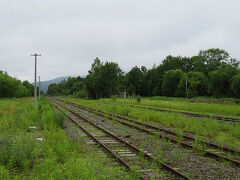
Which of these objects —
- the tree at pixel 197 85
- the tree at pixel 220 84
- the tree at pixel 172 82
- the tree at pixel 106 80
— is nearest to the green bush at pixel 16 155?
the tree at pixel 220 84

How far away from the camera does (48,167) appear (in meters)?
6.37

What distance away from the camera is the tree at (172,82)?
88619 mm

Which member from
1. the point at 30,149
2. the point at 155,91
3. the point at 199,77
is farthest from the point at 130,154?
the point at 155,91

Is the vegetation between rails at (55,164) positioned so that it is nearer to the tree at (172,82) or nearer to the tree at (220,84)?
the tree at (220,84)

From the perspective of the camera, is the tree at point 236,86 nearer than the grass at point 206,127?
No

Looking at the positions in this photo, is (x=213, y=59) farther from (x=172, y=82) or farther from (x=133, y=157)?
(x=133, y=157)

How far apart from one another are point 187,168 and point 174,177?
95cm

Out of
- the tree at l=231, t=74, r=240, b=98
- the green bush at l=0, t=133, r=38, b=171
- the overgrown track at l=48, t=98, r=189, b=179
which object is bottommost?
the overgrown track at l=48, t=98, r=189, b=179

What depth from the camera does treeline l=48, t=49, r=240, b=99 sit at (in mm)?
64375

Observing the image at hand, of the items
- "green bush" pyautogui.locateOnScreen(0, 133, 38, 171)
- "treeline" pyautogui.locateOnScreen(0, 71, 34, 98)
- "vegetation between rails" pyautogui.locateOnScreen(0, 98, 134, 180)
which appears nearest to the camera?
"vegetation between rails" pyautogui.locateOnScreen(0, 98, 134, 180)

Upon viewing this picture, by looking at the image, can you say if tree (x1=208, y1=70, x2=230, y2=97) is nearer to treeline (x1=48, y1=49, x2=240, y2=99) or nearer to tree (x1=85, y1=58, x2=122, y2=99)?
treeline (x1=48, y1=49, x2=240, y2=99)

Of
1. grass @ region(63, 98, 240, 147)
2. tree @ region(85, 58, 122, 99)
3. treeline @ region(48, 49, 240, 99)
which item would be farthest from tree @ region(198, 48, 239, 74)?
grass @ region(63, 98, 240, 147)

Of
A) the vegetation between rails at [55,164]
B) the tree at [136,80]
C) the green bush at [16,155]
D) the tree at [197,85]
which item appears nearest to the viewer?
the vegetation between rails at [55,164]

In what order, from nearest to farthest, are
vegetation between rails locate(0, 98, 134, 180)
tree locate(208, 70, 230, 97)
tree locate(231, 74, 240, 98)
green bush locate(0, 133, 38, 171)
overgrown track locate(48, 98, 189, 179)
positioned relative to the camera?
1. vegetation between rails locate(0, 98, 134, 180)
2. overgrown track locate(48, 98, 189, 179)
3. green bush locate(0, 133, 38, 171)
4. tree locate(231, 74, 240, 98)
5. tree locate(208, 70, 230, 97)
